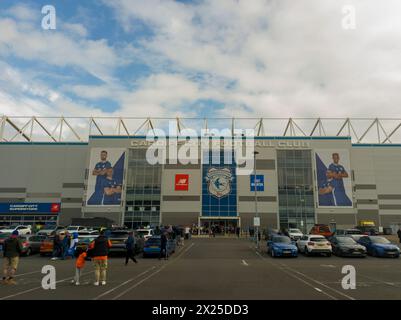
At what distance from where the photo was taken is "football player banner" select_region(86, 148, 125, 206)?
54.9 metres

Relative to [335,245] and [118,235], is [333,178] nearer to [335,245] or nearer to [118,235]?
[335,245]

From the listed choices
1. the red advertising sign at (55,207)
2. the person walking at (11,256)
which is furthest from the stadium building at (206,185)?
the person walking at (11,256)

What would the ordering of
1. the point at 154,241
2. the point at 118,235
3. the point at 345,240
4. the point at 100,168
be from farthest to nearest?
1. the point at 100,168
2. the point at 345,240
3. the point at 118,235
4. the point at 154,241

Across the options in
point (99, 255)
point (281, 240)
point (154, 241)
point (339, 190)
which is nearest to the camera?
point (99, 255)

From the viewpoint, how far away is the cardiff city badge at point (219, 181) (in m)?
54.5

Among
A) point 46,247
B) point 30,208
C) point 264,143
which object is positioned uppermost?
point 264,143

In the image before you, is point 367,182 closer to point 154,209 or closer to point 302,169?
point 302,169

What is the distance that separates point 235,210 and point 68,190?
103ft

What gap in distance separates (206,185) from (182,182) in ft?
14.1

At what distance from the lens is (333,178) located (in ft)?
180

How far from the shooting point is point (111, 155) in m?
57.0

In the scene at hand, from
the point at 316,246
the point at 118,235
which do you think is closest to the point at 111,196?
the point at 118,235

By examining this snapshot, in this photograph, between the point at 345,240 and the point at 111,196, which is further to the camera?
the point at 111,196
